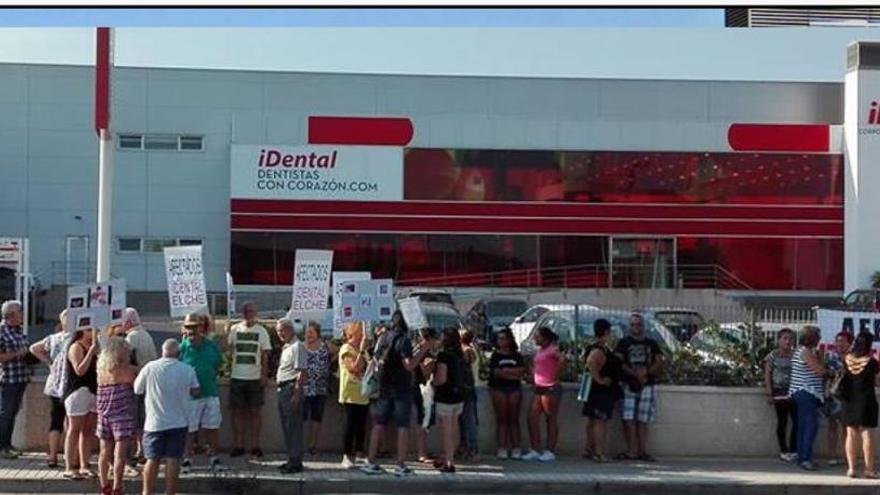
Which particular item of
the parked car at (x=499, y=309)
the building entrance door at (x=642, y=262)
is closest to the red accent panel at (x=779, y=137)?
the building entrance door at (x=642, y=262)

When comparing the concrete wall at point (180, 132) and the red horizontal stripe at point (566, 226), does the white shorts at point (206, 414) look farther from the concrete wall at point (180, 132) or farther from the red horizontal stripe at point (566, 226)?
the concrete wall at point (180, 132)

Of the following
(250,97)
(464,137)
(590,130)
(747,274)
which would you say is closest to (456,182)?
(464,137)

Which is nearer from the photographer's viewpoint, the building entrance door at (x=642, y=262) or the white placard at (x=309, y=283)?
the white placard at (x=309, y=283)

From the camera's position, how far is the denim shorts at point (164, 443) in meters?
11.0

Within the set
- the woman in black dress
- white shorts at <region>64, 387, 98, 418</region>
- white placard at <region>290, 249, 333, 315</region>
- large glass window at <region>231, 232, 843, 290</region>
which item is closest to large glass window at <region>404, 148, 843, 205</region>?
large glass window at <region>231, 232, 843, 290</region>

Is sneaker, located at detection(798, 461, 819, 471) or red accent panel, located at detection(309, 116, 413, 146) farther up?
red accent panel, located at detection(309, 116, 413, 146)

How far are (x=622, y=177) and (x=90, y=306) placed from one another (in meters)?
30.6

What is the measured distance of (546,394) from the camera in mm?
14852

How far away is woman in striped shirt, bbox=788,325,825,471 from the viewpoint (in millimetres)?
14469

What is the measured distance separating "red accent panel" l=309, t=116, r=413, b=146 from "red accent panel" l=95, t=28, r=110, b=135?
25910 mm

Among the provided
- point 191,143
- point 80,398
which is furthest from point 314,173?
point 80,398

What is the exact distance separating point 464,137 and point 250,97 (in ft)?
25.6

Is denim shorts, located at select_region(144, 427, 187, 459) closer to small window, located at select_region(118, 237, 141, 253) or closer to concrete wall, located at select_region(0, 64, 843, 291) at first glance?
concrete wall, located at select_region(0, 64, 843, 291)

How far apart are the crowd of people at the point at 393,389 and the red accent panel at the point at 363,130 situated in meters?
26.1
